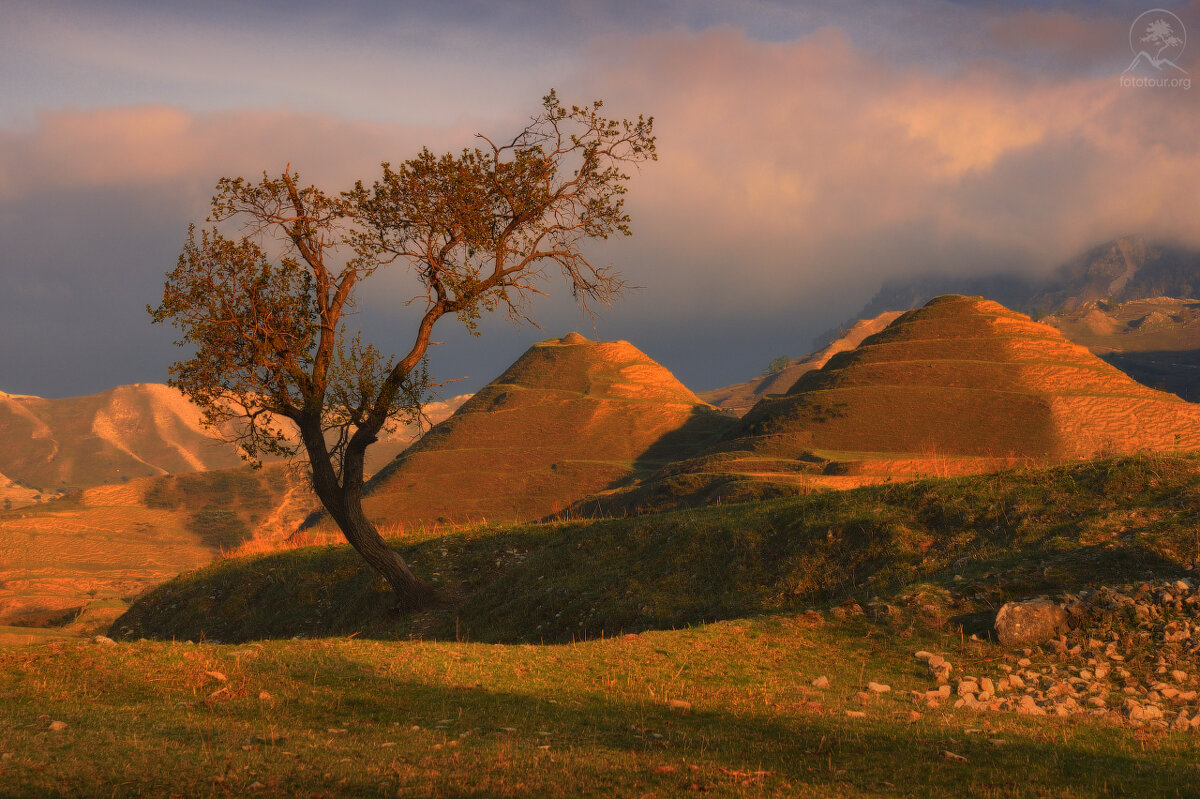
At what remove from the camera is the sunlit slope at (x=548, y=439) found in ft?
306

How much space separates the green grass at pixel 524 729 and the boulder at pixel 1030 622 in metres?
0.36

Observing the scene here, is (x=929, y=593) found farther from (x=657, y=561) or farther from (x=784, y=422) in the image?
(x=784, y=422)

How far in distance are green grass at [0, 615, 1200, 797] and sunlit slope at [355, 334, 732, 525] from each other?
7013 centimetres

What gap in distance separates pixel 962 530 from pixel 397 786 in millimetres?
14566

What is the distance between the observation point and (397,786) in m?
6.27

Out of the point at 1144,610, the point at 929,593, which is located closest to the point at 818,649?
the point at 929,593

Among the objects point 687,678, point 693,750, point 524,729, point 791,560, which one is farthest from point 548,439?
point 693,750

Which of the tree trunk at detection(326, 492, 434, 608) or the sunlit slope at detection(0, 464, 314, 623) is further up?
the tree trunk at detection(326, 492, 434, 608)

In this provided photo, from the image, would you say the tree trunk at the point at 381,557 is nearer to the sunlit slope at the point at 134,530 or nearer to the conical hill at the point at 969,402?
the conical hill at the point at 969,402

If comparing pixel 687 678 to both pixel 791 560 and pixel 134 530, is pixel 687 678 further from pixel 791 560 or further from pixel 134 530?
pixel 134 530

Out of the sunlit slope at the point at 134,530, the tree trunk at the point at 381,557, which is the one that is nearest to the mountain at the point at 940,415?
the tree trunk at the point at 381,557

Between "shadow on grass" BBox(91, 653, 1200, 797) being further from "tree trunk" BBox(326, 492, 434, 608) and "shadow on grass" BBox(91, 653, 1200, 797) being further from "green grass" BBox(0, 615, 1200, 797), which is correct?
"tree trunk" BBox(326, 492, 434, 608)

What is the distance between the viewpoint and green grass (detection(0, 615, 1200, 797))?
654 cm

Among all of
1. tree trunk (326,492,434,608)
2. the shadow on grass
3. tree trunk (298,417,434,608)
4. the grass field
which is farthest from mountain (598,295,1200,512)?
the shadow on grass
